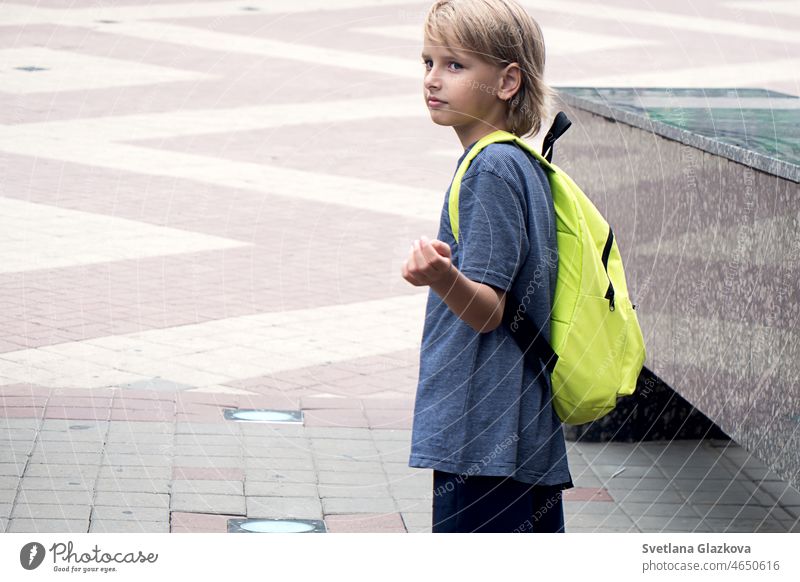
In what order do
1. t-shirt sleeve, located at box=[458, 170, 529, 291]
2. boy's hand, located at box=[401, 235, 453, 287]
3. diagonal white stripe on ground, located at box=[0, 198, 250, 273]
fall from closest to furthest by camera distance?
boy's hand, located at box=[401, 235, 453, 287] < t-shirt sleeve, located at box=[458, 170, 529, 291] < diagonal white stripe on ground, located at box=[0, 198, 250, 273]

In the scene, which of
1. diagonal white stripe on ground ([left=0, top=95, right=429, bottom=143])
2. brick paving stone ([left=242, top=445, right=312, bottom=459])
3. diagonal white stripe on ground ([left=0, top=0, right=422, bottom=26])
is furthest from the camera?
diagonal white stripe on ground ([left=0, top=0, right=422, bottom=26])

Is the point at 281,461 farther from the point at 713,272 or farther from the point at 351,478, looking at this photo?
the point at 713,272

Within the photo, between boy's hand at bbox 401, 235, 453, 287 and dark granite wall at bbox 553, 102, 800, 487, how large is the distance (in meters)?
1.47

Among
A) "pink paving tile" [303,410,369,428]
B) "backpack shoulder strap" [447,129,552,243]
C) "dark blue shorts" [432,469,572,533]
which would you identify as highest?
"backpack shoulder strap" [447,129,552,243]

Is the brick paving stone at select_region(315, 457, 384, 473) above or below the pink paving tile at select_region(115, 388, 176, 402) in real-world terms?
above

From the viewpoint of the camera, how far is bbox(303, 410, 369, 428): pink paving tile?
5188 millimetres

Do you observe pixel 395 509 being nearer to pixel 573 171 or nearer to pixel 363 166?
pixel 573 171

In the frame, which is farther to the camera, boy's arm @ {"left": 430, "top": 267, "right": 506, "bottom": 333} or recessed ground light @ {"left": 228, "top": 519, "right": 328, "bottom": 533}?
recessed ground light @ {"left": 228, "top": 519, "right": 328, "bottom": 533}

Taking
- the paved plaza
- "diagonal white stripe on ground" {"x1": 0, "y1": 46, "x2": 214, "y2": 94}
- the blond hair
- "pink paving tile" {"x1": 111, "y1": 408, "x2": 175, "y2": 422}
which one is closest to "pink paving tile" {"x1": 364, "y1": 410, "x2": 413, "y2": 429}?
the paved plaza

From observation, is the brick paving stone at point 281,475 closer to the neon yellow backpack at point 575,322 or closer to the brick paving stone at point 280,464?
the brick paving stone at point 280,464

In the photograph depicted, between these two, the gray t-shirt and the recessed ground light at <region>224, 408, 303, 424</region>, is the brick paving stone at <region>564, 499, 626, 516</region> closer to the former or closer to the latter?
the recessed ground light at <region>224, 408, 303, 424</region>

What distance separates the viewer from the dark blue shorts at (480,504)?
2639 mm

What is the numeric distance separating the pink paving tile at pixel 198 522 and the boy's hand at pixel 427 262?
2020 mm
